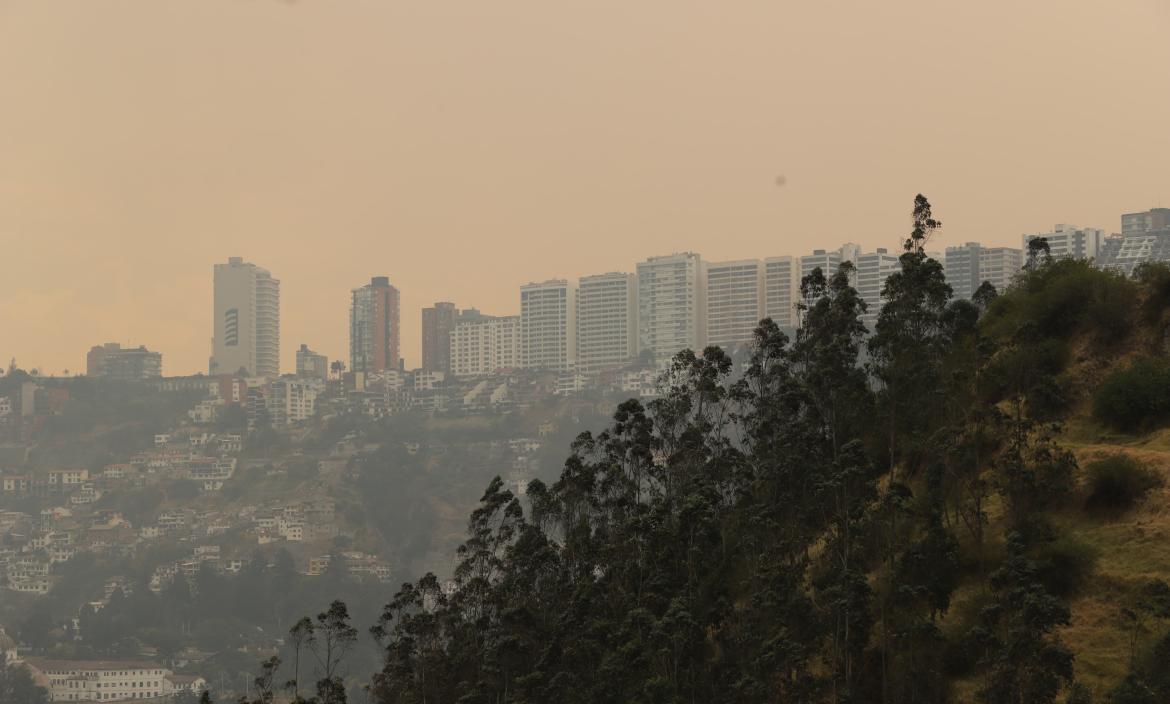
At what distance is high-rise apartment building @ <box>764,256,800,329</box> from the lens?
166125 mm

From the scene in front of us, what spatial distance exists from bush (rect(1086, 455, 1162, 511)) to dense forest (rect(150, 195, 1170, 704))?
1.4 inches

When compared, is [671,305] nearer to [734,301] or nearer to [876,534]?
[734,301]

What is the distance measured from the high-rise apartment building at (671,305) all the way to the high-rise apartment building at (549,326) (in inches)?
451

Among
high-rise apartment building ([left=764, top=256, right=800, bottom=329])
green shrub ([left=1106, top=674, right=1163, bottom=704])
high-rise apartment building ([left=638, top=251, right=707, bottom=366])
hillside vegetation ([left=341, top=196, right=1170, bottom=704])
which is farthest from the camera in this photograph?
high-rise apartment building ([left=638, top=251, right=707, bottom=366])

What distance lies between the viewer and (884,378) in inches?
1086

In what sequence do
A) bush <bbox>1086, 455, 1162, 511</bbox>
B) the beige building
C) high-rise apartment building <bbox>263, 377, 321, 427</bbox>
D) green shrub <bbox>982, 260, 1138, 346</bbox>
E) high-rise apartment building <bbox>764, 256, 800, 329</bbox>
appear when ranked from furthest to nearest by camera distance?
high-rise apartment building <bbox>263, 377, 321, 427</bbox> < high-rise apartment building <bbox>764, 256, 800, 329</bbox> < the beige building < green shrub <bbox>982, 260, 1138, 346</bbox> < bush <bbox>1086, 455, 1162, 511</bbox>

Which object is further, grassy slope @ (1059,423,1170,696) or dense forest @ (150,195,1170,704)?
dense forest @ (150,195,1170,704)

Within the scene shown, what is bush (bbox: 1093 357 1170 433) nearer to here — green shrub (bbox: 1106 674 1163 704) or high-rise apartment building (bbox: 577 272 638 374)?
green shrub (bbox: 1106 674 1163 704)

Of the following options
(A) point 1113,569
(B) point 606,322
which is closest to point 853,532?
(A) point 1113,569

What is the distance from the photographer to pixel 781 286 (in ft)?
553

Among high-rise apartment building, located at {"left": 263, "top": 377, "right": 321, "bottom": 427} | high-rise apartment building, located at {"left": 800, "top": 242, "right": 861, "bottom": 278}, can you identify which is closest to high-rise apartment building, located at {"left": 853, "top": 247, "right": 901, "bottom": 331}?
high-rise apartment building, located at {"left": 800, "top": 242, "right": 861, "bottom": 278}

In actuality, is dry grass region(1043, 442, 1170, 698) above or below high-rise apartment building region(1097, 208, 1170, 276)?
below

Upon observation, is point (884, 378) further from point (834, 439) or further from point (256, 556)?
point (256, 556)

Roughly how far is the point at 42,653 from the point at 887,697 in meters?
113
